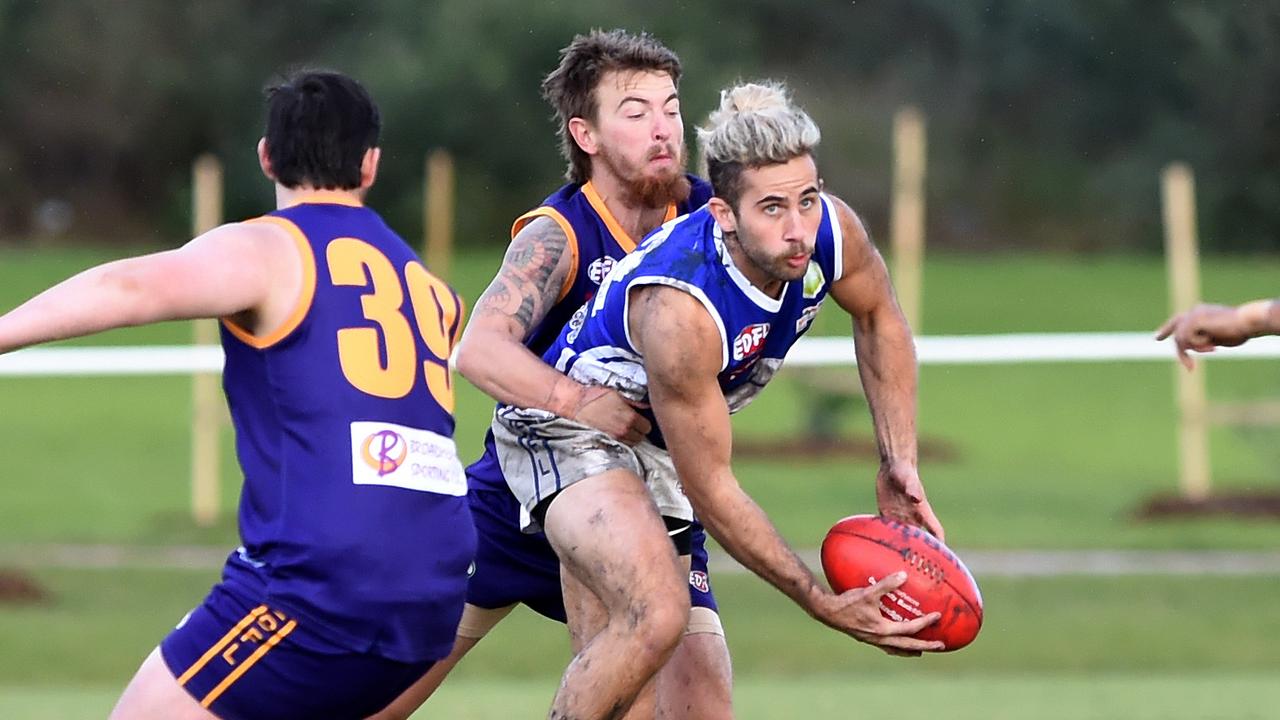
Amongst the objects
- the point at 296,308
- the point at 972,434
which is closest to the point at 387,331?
the point at 296,308

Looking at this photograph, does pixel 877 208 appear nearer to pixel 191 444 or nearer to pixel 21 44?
pixel 191 444

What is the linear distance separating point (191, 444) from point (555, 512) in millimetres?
22066

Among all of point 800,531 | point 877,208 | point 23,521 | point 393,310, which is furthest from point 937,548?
point 877,208

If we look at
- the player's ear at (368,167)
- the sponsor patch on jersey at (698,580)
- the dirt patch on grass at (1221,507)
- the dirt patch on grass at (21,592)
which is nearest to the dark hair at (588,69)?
the sponsor patch on jersey at (698,580)

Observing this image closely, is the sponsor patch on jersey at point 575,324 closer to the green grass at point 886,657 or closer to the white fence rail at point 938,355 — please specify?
the green grass at point 886,657

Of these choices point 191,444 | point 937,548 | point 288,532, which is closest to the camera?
point 288,532

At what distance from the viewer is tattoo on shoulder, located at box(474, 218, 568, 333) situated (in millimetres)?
6031

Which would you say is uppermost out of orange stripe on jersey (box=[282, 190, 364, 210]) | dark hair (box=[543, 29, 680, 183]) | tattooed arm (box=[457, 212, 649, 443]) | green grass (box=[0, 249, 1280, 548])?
dark hair (box=[543, 29, 680, 183])

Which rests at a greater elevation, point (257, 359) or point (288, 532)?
point (257, 359)

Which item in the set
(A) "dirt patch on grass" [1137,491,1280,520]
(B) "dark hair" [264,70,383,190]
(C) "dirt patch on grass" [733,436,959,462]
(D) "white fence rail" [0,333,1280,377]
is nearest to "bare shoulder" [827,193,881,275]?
(B) "dark hair" [264,70,383,190]

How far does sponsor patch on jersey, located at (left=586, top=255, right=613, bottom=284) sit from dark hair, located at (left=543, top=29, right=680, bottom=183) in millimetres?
337

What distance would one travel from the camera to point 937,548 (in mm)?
5734

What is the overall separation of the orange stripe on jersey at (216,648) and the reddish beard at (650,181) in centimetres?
194

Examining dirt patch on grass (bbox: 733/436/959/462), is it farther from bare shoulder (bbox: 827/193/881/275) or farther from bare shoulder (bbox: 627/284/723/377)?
bare shoulder (bbox: 627/284/723/377)
